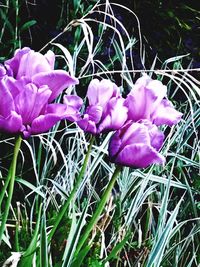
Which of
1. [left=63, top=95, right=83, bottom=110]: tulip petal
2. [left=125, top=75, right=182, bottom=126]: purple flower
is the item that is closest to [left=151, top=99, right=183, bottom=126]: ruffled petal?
[left=125, top=75, right=182, bottom=126]: purple flower

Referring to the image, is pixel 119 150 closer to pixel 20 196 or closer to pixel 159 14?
pixel 20 196

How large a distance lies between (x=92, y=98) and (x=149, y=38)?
1.51 m

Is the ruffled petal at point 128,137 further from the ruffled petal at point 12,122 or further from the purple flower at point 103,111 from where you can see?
the ruffled petal at point 12,122

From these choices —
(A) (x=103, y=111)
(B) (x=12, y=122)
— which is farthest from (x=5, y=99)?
(A) (x=103, y=111)

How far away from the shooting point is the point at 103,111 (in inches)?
35.1

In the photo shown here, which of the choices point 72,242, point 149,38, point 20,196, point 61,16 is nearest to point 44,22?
point 61,16

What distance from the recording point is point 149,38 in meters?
2.37

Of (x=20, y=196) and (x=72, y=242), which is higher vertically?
(x=72, y=242)

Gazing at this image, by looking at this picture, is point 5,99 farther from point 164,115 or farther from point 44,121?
point 164,115

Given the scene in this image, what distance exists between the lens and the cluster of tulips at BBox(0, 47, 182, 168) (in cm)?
82

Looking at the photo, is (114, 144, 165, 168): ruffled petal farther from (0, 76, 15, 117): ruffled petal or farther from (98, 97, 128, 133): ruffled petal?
(0, 76, 15, 117): ruffled petal

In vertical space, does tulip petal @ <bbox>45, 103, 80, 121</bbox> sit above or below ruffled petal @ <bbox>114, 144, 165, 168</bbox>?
above

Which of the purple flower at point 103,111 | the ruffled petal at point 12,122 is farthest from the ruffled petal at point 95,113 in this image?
the ruffled petal at point 12,122

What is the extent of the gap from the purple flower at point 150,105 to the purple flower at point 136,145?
1 cm
